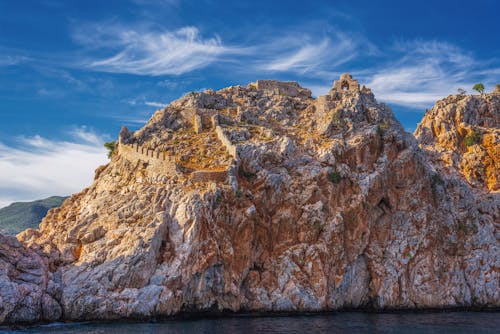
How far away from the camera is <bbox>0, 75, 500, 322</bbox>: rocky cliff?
185ft

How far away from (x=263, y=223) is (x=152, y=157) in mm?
17659

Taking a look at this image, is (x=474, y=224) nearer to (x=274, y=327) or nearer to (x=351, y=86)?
(x=351, y=86)

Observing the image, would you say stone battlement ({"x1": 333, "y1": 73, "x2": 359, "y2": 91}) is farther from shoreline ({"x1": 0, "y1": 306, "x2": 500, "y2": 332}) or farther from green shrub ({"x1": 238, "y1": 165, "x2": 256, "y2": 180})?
shoreline ({"x1": 0, "y1": 306, "x2": 500, "y2": 332})

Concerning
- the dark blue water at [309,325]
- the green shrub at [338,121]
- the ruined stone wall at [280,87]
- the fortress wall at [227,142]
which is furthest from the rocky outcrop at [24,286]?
the ruined stone wall at [280,87]

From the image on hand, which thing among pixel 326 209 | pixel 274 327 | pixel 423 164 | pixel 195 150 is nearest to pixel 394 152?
pixel 423 164

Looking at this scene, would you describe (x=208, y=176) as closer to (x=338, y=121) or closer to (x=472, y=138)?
(x=338, y=121)

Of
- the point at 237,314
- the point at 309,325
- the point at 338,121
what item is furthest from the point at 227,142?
the point at 309,325

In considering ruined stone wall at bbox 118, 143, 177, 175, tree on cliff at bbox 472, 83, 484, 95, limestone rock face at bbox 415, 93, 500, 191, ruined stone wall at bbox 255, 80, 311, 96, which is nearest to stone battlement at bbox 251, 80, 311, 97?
ruined stone wall at bbox 255, 80, 311, 96

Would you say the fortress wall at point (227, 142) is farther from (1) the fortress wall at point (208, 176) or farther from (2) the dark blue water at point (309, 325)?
(2) the dark blue water at point (309, 325)

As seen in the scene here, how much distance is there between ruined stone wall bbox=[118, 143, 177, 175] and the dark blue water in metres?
20.7

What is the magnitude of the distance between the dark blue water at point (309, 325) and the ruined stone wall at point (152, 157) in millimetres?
20655

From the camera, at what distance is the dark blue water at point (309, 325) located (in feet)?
161

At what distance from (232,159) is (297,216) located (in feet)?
37.8

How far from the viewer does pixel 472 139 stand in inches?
3676
